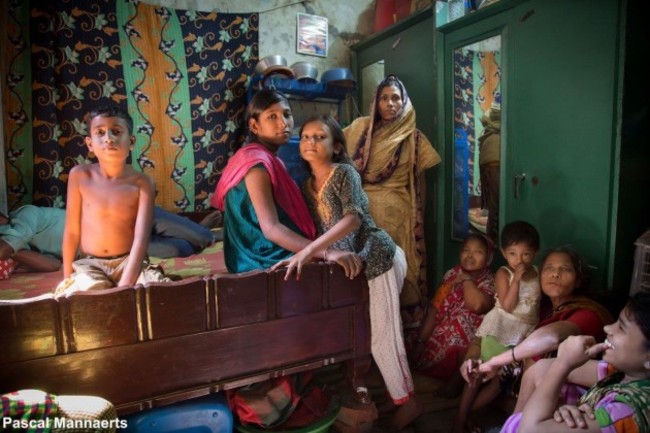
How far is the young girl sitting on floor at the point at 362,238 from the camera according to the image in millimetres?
1839

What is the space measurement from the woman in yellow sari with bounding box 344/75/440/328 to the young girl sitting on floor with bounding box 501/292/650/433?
5.89 ft

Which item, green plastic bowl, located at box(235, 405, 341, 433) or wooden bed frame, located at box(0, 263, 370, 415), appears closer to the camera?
wooden bed frame, located at box(0, 263, 370, 415)

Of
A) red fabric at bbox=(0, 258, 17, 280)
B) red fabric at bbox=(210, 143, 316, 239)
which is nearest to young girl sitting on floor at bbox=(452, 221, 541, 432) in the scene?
red fabric at bbox=(210, 143, 316, 239)

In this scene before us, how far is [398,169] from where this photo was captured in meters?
3.17

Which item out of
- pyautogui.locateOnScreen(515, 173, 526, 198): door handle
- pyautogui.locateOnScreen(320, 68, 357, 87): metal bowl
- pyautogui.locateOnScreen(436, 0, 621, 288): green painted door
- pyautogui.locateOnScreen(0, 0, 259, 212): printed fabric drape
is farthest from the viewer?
pyautogui.locateOnScreen(320, 68, 357, 87): metal bowl

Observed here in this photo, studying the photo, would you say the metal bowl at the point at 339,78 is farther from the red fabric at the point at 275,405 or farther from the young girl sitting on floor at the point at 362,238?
the red fabric at the point at 275,405

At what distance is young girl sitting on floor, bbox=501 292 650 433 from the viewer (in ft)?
3.67

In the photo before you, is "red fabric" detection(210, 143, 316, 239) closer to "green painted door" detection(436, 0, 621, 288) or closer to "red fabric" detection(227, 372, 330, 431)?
"red fabric" detection(227, 372, 330, 431)

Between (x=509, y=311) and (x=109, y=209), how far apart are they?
2062mm

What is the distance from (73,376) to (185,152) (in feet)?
9.02

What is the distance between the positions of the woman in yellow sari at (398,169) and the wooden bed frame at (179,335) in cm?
153

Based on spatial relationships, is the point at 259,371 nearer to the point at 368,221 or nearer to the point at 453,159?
the point at 368,221

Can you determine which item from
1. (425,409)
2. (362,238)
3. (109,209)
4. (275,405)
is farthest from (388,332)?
(109,209)

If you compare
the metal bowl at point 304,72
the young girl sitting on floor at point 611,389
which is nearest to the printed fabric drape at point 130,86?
the metal bowl at point 304,72
